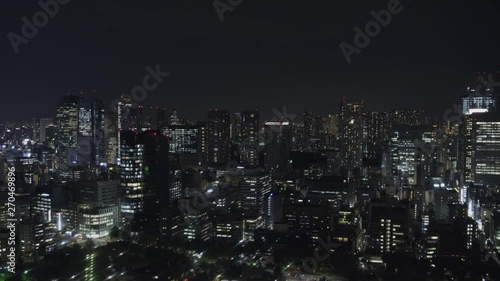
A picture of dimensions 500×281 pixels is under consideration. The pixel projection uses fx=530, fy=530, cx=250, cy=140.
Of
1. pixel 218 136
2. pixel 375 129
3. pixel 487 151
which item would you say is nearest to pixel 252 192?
pixel 487 151

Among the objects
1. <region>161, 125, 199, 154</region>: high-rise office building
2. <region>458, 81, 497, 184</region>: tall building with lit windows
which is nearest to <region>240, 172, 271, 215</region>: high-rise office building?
<region>458, 81, 497, 184</region>: tall building with lit windows

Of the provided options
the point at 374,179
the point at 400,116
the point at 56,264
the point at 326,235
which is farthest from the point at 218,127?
the point at 56,264

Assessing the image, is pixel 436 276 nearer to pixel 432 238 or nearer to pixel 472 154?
pixel 432 238

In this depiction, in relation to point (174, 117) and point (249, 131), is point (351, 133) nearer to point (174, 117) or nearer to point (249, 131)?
point (249, 131)

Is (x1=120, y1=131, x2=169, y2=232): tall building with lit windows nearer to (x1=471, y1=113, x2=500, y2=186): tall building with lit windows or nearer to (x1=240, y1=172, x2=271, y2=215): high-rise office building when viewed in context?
(x1=240, y1=172, x2=271, y2=215): high-rise office building

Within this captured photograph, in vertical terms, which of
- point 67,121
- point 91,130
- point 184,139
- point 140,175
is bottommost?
point 140,175

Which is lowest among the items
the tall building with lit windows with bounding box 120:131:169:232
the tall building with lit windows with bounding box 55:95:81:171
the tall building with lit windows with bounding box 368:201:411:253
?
the tall building with lit windows with bounding box 368:201:411:253
